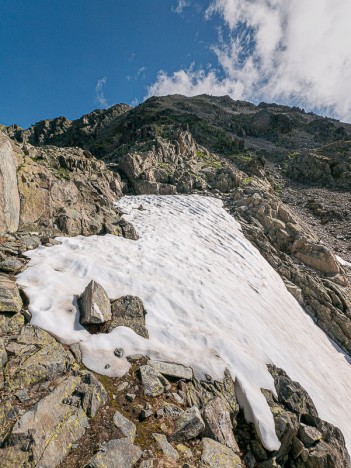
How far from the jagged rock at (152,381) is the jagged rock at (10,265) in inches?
230

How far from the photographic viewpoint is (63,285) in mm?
9289

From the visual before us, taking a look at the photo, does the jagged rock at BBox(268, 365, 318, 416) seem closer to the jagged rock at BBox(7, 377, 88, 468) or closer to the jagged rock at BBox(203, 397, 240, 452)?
the jagged rock at BBox(203, 397, 240, 452)

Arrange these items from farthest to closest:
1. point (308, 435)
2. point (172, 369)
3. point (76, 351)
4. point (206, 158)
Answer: point (206, 158) < point (308, 435) < point (172, 369) < point (76, 351)

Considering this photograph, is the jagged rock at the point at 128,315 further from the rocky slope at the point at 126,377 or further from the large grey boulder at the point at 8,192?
the large grey boulder at the point at 8,192

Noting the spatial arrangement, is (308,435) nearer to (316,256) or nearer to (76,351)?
(76,351)

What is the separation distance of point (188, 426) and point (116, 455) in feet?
5.80

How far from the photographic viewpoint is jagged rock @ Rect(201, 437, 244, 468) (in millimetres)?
5488

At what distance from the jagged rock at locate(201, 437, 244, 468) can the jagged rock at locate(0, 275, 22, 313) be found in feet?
19.7

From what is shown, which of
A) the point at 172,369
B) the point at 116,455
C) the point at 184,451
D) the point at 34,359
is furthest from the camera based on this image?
the point at 172,369

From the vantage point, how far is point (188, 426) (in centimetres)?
593

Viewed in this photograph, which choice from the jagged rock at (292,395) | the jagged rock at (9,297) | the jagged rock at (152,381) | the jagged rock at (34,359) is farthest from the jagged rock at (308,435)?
the jagged rock at (9,297)

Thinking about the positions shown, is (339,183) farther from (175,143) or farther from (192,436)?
(192,436)

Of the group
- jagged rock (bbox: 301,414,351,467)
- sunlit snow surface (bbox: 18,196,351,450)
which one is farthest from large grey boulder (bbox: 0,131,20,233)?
jagged rock (bbox: 301,414,351,467)

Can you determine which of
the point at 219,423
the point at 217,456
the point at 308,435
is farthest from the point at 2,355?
the point at 308,435
